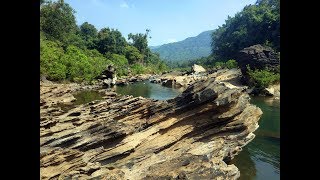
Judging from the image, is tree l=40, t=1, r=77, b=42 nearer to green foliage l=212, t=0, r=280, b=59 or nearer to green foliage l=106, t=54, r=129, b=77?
green foliage l=106, t=54, r=129, b=77

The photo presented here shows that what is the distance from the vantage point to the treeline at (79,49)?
3797 cm

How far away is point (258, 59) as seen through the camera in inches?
1549

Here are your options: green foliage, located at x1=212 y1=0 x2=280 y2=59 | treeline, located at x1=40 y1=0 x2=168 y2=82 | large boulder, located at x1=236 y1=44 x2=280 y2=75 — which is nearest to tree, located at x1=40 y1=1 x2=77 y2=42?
treeline, located at x1=40 y1=0 x2=168 y2=82

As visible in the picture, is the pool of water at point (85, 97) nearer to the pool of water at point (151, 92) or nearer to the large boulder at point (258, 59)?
the pool of water at point (151, 92)

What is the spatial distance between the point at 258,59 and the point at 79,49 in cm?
2982

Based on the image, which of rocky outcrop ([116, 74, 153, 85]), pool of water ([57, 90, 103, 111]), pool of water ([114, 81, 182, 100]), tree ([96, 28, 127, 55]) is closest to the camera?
pool of water ([57, 90, 103, 111])

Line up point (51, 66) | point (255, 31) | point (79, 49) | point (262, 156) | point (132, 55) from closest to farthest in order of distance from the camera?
point (262, 156) → point (51, 66) → point (79, 49) → point (255, 31) → point (132, 55)

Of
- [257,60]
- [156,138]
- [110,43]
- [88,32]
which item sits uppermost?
[88,32]

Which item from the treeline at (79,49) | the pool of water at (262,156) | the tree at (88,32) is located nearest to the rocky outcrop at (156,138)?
the pool of water at (262,156)

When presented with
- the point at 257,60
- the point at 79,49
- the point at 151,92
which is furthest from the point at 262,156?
the point at 79,49

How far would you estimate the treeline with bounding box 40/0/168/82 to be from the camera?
3797 centimetres

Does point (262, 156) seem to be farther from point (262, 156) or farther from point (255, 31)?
point (255, 31)

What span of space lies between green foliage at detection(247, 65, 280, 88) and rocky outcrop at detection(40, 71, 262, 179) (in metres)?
20.0
